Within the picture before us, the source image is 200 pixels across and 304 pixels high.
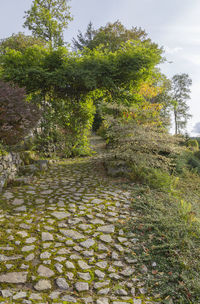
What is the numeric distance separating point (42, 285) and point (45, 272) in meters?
0.18

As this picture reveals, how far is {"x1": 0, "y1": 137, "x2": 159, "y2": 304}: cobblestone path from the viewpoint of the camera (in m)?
2.31

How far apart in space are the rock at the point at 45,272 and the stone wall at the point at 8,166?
2.90 meters

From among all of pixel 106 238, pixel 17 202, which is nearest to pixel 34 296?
pixel 106 238

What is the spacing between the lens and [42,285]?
231 cm

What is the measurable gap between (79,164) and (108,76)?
3354 millimetres

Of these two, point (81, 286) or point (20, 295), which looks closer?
point (20, 295)

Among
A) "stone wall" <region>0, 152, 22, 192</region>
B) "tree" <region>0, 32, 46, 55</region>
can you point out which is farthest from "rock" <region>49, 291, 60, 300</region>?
"tree" <region>0, 32, 46, 55</region>

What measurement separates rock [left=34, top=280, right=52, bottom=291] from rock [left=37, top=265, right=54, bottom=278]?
81 mm

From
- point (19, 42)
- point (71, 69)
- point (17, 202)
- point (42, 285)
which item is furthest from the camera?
point (19, 42)

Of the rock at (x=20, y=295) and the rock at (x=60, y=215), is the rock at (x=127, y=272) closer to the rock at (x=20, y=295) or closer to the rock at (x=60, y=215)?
the rock at (x=20, y=295)

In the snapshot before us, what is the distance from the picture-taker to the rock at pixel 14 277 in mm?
2318

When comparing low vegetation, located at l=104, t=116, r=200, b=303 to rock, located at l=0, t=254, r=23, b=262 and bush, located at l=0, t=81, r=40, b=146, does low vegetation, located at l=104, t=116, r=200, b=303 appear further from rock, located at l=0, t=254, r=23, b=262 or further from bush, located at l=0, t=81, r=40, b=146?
bush, located at l=0, t=81, r=40, b=146

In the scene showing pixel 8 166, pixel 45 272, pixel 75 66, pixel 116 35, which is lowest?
pixel 45 272

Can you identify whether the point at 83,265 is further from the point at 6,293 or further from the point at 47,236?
the point at 6,293
